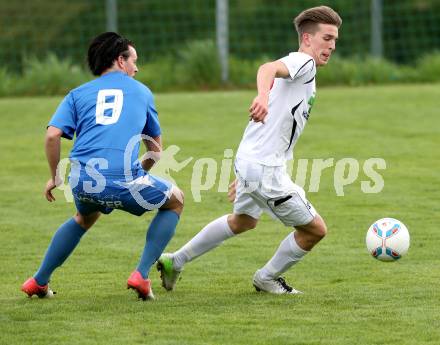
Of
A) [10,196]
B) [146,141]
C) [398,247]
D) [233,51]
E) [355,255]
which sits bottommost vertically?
[233,51]

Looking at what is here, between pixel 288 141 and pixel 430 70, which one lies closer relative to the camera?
pixel 288 141

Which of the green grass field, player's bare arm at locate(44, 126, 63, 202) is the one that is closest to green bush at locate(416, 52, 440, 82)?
the green grass field

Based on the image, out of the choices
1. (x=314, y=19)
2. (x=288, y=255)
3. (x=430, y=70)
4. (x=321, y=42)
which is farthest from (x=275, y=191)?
(x=430, y=70)

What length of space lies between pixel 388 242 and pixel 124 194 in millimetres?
1703

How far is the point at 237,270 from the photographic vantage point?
24.1ft

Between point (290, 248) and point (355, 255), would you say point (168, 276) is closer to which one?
point (290, 248)

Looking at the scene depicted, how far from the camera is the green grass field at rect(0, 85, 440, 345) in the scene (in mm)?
5559

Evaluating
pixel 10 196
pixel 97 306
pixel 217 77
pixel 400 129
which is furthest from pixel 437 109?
pixel 97 306

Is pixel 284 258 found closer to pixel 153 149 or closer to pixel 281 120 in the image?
pixel 281 120

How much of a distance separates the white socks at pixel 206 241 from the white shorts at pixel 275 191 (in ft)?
1.26

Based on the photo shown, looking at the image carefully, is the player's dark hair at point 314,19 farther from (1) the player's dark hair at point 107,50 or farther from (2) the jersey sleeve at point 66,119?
(2) the jersey sleeve at point 66,119

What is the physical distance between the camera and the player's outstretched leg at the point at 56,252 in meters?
6.36

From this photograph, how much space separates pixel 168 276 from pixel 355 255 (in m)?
1.70

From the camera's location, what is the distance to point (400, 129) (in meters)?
14.7
